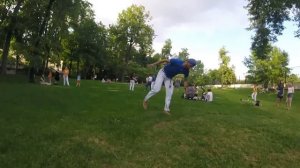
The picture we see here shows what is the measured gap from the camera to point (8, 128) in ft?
38.6

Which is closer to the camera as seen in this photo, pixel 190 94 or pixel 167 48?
pixel 190 94

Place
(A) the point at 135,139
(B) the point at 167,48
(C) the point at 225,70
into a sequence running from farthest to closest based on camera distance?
(B) the point at 167,48, (C) the point at 225,70, (A) the point at 135,139

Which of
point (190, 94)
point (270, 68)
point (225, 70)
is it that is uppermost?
point (270, 68)

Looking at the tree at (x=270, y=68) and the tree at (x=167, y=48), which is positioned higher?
the tree at (x=167, y=48)

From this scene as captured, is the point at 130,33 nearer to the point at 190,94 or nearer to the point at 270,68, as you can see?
the point at 270,68

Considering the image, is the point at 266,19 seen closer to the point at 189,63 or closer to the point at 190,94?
the point at 190,94

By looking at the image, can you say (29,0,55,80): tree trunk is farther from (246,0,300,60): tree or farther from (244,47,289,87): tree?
(244,47,289,87): tree

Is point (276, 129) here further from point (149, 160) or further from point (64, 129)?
point (64, 129)

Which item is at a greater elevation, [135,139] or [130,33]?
[130,33]

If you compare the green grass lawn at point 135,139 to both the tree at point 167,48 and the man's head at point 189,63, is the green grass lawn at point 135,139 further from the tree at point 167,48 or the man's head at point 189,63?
the tree at point 167,48

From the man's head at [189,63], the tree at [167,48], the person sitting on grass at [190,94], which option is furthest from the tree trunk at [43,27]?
the tree at [167,48]

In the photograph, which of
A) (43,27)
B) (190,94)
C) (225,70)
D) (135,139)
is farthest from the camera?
(225,70)

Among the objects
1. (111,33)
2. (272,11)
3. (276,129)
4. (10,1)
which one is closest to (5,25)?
(10,1)

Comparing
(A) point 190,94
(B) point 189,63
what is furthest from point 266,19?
(B) point 189,63
